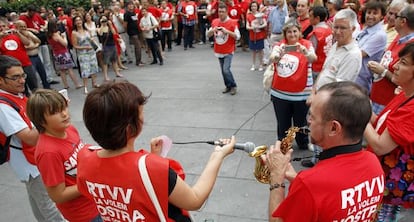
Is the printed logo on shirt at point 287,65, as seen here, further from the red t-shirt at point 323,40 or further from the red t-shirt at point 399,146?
the red t-shirt at point 399,146

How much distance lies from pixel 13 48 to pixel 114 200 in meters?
6.43

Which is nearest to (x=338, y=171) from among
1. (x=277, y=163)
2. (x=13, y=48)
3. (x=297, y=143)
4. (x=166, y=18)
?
(x=277, y=163)

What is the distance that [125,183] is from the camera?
154 cm

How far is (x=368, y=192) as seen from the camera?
159 centimetres

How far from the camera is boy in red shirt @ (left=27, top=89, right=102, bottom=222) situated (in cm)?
217

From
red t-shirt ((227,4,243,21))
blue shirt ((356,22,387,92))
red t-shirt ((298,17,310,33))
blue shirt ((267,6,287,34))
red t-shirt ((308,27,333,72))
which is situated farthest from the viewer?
red t-shirt ((227,4,243,21))

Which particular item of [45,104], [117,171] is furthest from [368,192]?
[45,104]

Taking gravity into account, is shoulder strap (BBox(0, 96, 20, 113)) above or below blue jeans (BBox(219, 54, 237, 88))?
above

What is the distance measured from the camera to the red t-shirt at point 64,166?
7.07 feet

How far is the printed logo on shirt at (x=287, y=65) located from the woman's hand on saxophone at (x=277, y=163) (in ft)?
7.61

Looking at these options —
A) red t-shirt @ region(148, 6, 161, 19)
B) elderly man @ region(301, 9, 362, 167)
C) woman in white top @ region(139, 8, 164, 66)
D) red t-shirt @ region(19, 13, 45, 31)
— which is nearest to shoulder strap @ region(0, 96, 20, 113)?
elderly man @ region(301, 9, 362, 167)

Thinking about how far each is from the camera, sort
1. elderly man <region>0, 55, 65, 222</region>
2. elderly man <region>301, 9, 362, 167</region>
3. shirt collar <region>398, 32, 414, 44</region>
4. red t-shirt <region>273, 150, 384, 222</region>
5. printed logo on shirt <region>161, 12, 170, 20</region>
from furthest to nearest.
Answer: printed logo on shirt <region>161, 12, 170, 20</region>
elderly man <region>301, 9, 362, 167</region>
shirt collar <region>398, 32, 414, 44</region>
elderly man <region>0, 55, 65, 222</region>
red t-shirt <region>273, 150, 384, 222</region>

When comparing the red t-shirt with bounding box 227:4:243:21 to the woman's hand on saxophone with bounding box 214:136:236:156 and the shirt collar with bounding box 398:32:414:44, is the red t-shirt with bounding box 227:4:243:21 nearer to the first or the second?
the shirt collar with bounding box 398:32:414:44

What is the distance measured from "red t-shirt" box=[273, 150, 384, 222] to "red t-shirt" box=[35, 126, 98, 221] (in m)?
1.39
